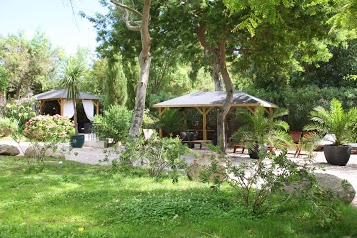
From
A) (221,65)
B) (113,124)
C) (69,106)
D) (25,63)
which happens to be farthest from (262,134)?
(25,63)

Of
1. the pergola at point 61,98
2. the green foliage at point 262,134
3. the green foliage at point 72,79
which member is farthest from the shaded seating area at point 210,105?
the pergola at point 61,98

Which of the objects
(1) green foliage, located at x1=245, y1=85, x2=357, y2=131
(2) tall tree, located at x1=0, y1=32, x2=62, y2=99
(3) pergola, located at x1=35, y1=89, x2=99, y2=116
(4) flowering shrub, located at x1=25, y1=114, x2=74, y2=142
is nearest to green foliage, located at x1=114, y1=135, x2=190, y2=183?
(4) flowering shrub, located at x1=25, y1=114, x2=74, y2=142

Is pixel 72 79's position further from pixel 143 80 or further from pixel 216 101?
pixel 143 80

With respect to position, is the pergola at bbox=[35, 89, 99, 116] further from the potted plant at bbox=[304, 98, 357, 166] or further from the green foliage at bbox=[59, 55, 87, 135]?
the potted plant at bbox=[304, 98, 357, 166]

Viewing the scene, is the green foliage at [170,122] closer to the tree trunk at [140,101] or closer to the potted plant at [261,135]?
the potted plant at [261,135]

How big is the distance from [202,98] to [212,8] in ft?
23.9

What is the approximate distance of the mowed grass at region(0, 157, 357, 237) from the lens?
406cm

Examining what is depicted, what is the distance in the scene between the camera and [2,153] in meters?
12.1

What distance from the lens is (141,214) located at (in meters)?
4.66

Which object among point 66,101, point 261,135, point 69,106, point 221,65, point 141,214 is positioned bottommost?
point 141,214

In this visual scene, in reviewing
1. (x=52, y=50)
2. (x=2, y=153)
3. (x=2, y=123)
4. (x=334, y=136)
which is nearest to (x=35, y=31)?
(x=52, y=50)

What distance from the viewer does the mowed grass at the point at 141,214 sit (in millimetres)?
4062

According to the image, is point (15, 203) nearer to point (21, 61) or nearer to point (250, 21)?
point (250, 21)

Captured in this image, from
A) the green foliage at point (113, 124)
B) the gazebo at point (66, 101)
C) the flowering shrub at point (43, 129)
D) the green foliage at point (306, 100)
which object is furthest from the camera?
the gazebo at point (66, 101)
